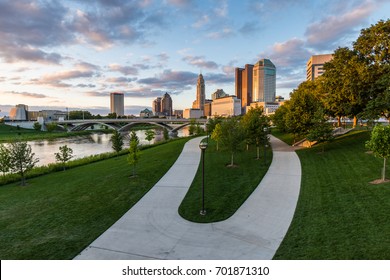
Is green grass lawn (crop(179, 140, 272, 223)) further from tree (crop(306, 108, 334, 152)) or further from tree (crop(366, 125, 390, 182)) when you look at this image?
tree (crop(366, 125, 390, 182))

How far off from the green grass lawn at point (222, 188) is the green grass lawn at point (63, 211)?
2.98 metres

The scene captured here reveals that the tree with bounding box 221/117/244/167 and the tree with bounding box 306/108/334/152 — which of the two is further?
the tree with bounding box 306/108/334/152

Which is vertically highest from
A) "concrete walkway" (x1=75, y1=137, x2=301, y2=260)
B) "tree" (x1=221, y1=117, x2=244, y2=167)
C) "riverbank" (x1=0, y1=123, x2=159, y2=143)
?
"tree" (x1=221, y1=117, x2=244, y2=167)

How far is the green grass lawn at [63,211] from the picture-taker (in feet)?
26.1

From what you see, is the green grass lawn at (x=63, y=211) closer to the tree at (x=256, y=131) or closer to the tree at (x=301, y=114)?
the tree at (x=256, y=131)

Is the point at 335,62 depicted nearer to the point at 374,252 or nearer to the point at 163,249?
the point at 374,252

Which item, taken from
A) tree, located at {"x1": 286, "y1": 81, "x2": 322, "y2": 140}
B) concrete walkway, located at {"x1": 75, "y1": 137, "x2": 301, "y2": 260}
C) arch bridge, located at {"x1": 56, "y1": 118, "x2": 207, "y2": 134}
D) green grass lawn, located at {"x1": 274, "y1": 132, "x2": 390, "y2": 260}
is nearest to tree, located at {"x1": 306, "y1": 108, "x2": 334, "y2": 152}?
tree, located at {"x1": 286, "y1": 81, "x2": 322, "y2": 140}

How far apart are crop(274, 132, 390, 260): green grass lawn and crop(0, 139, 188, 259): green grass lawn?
22.6 feet

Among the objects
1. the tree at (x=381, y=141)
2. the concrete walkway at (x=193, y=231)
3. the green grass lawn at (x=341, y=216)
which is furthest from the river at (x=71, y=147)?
the tree at (x=381, y=141)

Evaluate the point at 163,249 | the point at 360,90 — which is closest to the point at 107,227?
the point at 163,249

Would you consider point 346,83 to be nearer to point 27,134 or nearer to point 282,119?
point 282,119

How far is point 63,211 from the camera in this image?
436 inches

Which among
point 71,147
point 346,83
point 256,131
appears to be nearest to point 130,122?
point 71,147

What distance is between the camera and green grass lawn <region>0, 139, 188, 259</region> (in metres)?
7.95
